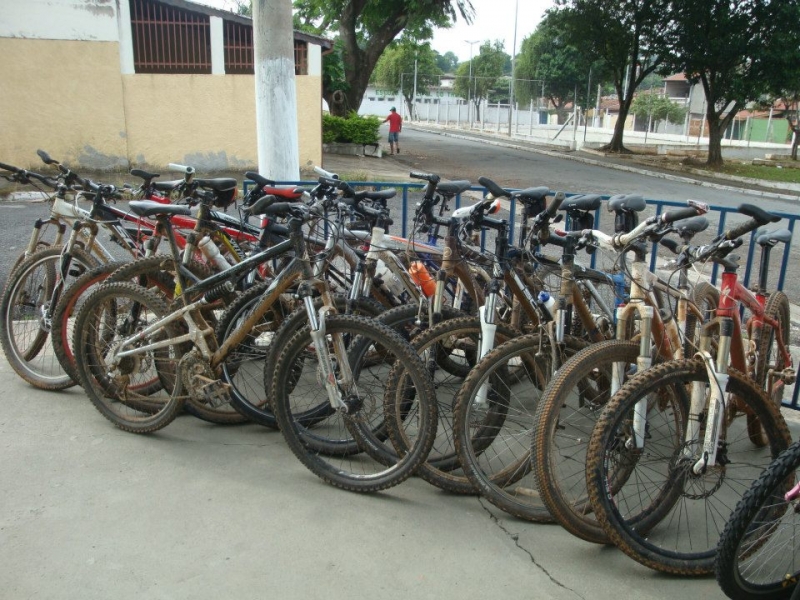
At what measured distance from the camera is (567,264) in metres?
3.40

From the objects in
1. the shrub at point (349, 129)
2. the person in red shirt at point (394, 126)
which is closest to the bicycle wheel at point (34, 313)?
the shrub at point (349, 129)

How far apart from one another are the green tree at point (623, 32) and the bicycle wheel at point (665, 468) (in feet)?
77.9

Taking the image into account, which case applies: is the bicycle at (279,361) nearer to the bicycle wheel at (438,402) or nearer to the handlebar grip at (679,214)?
the bicycle wheel at (438,402)

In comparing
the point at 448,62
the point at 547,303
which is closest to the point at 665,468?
the point at 547,303

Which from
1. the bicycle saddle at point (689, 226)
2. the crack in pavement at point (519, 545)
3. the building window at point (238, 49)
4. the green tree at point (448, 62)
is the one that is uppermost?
the green tree at point (448, 62)

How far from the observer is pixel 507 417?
3.60m

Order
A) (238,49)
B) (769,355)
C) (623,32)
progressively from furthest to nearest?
(623,32) → (238,49) → (769,355)

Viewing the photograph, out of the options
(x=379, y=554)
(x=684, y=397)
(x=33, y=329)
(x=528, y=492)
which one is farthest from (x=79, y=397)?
(x=684, y=397)

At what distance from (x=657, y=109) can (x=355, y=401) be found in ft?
146

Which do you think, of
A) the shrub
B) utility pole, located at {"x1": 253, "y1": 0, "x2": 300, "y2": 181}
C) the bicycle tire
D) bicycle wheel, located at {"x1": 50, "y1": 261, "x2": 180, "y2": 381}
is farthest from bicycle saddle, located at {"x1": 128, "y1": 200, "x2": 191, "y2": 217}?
the shrub

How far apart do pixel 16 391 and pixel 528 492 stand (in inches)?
125

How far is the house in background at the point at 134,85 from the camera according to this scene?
15.1 m

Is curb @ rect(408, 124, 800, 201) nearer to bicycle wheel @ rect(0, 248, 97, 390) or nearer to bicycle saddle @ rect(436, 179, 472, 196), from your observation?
bicycle saddle @ rect(436, 179, 472, 196)

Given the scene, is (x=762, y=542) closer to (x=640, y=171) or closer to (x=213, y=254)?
(x=213, y=254)
